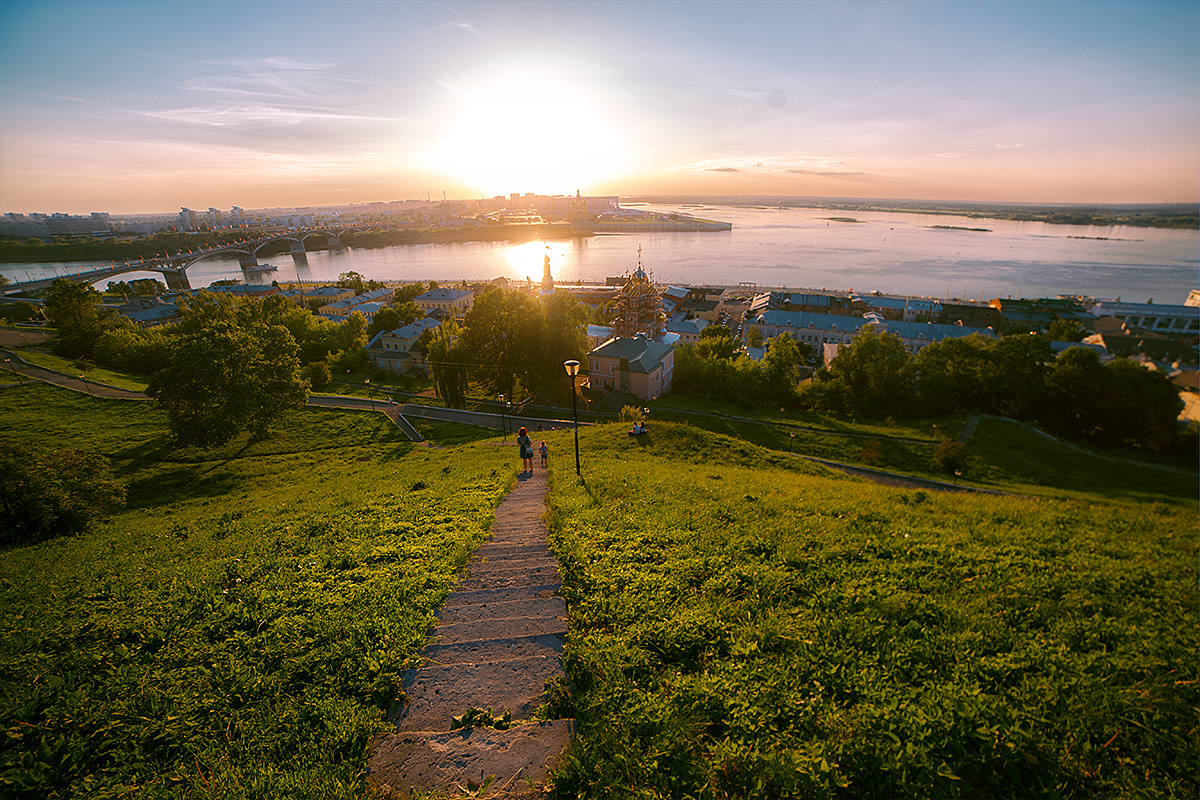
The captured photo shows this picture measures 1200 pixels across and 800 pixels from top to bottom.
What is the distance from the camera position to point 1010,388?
31344 mm

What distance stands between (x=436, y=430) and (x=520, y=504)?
740 inches

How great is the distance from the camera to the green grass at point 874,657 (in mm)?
4055

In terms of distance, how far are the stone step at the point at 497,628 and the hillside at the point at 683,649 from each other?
274mm

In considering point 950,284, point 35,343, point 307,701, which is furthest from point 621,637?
point 950,284

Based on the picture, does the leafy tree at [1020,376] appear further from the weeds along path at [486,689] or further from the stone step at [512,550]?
the weeds along path at [486,689]

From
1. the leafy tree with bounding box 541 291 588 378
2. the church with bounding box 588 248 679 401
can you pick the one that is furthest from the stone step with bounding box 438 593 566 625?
the church with bounding box 588 248 679 401

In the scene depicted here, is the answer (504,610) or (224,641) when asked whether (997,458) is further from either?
(224,641)

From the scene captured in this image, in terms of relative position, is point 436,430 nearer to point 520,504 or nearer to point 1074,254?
point 520,504

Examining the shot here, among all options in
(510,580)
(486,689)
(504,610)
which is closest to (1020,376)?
(510,580)

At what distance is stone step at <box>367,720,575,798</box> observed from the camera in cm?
415

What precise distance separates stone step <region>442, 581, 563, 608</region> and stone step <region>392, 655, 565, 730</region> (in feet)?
4.11

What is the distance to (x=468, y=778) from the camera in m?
4.17

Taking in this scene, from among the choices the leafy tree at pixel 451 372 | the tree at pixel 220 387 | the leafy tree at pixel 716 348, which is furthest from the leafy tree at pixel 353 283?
the leafy tree at pixel 716 348

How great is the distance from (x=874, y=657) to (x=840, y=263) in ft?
482
